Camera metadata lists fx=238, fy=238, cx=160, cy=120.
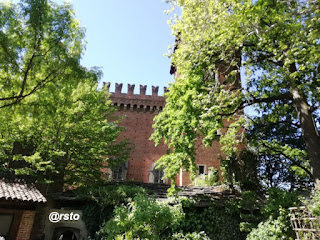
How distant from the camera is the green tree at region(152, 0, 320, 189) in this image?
7.44 meters

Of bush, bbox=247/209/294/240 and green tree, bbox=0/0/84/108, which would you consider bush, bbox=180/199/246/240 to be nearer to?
bush, bbox=247/209/294/240

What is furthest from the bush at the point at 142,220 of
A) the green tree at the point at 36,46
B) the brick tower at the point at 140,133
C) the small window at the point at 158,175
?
the small window at the point at 158,175

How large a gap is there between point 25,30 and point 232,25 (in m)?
6.50

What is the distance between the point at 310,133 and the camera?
802 centimetres

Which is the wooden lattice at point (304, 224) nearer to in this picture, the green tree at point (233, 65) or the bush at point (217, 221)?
the green tree at point (233, 65)

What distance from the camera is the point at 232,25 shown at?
798cm

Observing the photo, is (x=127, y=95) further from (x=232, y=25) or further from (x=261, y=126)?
(x=232, y=25)

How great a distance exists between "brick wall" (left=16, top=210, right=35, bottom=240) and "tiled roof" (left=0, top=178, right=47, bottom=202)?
1.03m

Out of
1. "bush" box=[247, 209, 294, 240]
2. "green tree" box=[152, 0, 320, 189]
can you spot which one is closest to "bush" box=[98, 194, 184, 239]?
"green tree" box=[152, 0, 320, 189]

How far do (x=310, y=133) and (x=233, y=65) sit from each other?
137 inches

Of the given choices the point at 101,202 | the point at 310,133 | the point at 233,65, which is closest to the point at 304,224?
the point at 310,133

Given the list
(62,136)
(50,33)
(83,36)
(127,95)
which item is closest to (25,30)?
(50,33)

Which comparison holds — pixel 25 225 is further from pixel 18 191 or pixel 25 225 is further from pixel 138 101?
pixel 138 101

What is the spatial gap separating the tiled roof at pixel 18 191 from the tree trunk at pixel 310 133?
10252 mm
